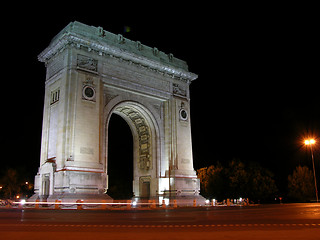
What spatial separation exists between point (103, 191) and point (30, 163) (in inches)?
1457

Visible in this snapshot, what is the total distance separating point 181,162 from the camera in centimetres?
3612

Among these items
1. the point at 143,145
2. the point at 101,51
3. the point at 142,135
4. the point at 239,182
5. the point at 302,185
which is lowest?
the point at 302,185

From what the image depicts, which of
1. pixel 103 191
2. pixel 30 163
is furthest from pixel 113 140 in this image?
pixel 103 191

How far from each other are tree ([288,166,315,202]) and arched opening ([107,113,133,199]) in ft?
95.3

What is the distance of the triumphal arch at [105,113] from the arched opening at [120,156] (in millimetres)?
22842

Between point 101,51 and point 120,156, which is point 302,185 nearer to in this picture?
point 120,156

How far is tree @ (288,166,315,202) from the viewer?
56.3 meters

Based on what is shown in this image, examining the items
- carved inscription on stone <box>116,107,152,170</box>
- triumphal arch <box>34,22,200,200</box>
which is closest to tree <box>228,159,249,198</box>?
triumphal arch <box>34,22,200,200</box>

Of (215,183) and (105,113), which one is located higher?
(105,113)

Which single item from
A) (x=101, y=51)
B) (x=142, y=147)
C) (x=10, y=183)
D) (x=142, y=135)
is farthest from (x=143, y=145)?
(x=10, y=183)

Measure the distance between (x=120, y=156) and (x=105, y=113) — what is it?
32868mm

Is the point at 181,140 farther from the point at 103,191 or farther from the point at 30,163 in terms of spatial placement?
the point at 30,163

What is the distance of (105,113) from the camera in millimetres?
31844

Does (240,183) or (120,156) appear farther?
(120,156)
